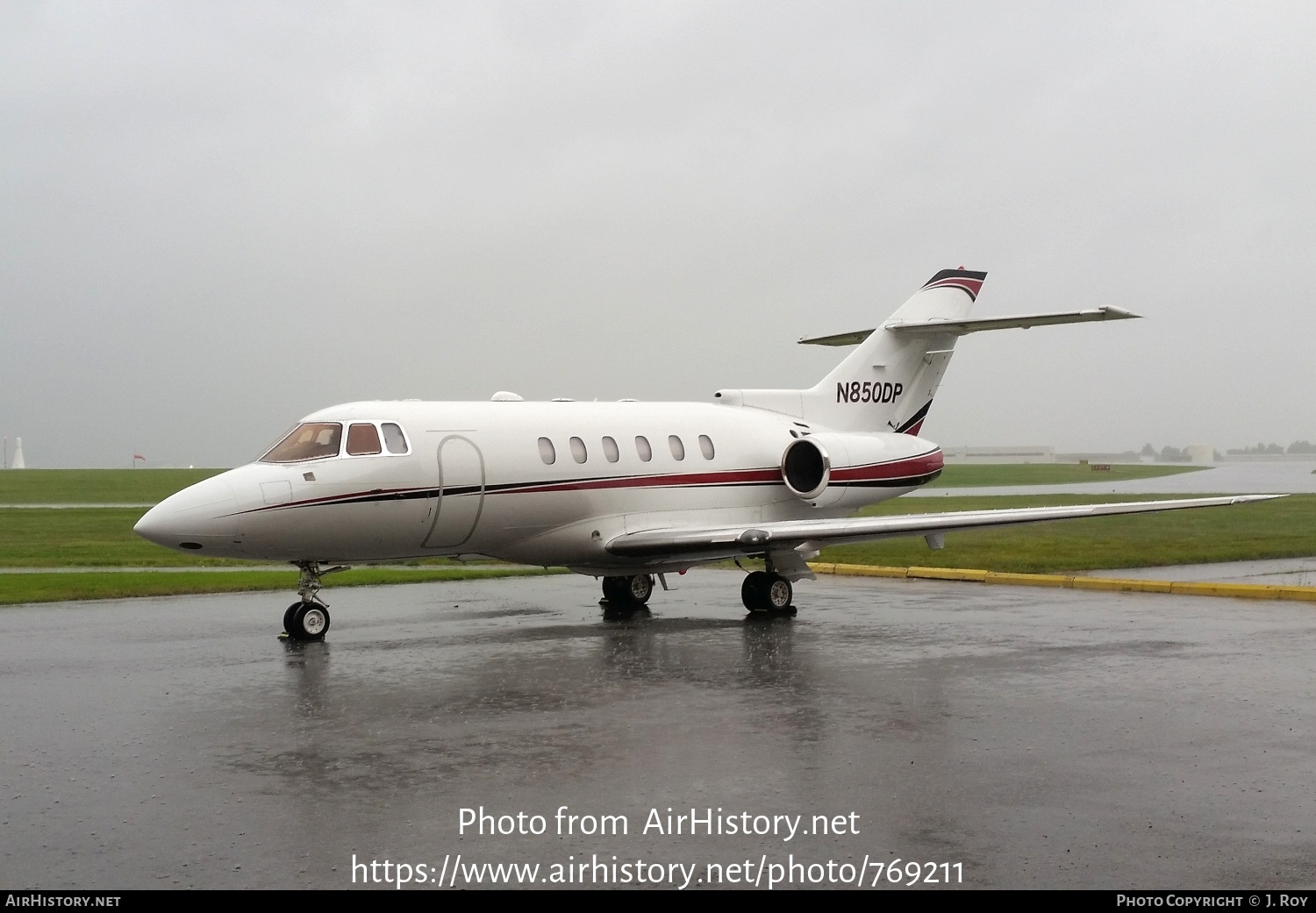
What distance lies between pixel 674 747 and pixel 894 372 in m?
12.6

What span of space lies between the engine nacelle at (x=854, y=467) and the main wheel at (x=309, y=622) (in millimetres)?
7244

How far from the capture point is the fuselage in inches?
527

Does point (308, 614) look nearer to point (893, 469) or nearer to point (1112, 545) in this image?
point (893, 469)

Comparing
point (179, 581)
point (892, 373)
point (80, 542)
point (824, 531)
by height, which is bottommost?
point (179, 581)

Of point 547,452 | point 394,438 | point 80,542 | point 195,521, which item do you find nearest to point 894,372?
point 547,452

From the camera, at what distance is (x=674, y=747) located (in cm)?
830

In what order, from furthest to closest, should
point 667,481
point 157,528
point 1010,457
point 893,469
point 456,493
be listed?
point 1010,457 < point 893,469 < point 667,481 < point 456,493 < point 157,528

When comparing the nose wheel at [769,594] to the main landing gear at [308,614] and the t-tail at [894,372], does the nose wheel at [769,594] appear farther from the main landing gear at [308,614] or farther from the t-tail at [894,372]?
the main landing gear at [308,614]

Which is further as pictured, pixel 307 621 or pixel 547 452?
pixel 547 452

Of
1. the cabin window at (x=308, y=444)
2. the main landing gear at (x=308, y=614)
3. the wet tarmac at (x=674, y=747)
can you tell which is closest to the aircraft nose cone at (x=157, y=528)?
the wet tarmac at (x=674, y=747)

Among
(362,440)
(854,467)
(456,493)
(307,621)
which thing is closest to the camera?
(307,621)

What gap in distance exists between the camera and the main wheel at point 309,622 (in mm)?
13703

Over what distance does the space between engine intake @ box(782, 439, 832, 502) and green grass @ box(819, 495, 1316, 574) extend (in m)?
3.94
